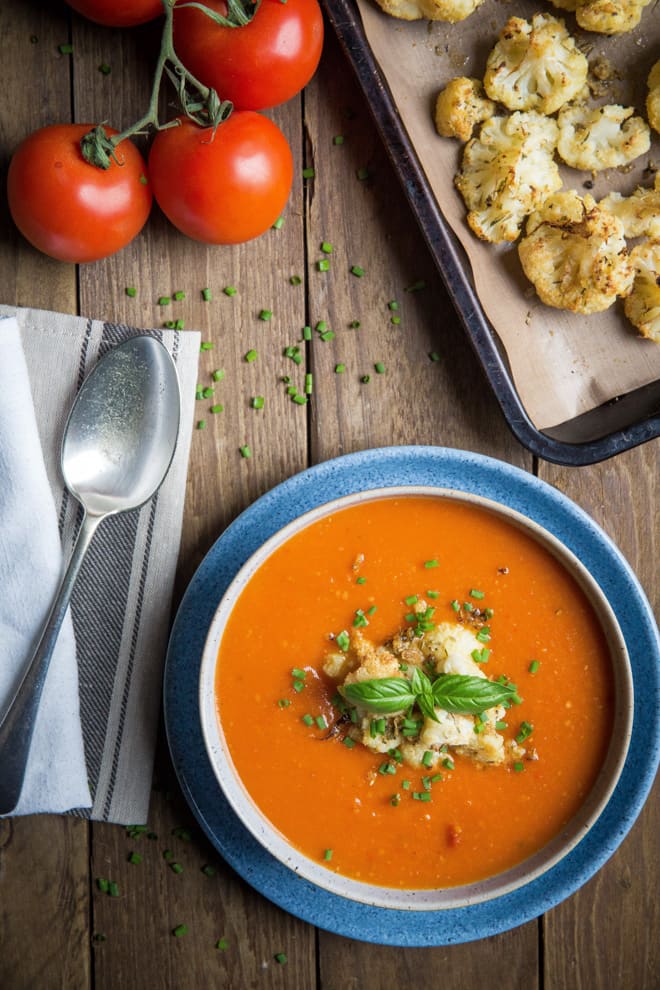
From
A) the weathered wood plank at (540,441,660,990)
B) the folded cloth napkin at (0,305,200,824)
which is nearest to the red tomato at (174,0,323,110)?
the folded cloth napkin at (0,305,200,824)

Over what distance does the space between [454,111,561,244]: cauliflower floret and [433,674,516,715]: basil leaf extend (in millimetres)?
975

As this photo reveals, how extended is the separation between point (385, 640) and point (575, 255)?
0.94m

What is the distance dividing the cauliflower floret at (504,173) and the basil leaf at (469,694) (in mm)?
975

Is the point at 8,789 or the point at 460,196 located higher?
the point at 460,196

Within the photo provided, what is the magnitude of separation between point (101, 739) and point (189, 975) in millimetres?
598

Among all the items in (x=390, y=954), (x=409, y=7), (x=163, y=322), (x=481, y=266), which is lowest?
(x=390, y=954)

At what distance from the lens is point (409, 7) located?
181cm

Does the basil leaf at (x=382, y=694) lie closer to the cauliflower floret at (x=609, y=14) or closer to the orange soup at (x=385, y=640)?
the orange soup at (x=385, y=640)

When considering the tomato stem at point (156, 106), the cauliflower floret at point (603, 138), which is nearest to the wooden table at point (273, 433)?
the tomato stem at point (156, 106)

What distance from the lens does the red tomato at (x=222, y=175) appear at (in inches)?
68.0

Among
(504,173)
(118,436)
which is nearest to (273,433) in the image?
(118,436)

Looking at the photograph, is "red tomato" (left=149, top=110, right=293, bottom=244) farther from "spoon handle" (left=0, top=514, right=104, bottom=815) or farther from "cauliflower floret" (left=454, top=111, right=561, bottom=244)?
"spoon handle" (left=0, top=514, right=104, bottom=815)

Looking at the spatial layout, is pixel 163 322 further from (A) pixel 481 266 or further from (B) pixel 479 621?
(B) pixel 479 621

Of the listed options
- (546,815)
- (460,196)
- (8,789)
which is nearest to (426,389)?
(460,196)
